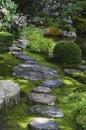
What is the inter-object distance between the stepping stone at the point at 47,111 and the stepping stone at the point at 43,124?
12.5 inches

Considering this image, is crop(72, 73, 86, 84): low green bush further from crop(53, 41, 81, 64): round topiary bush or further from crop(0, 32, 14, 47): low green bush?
crop(0, 32, 14, 47): low green bush

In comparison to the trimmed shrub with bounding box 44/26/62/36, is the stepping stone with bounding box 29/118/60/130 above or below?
above

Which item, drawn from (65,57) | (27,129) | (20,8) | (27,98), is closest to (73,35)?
(20,8)

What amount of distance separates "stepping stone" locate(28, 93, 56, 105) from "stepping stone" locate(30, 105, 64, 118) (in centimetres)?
21

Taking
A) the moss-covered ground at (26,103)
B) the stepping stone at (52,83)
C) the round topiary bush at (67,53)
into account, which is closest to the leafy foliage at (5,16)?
the round topiary bush at (67,53)

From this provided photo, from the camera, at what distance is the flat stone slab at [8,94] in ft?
21.1

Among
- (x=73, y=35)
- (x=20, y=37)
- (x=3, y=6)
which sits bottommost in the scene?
(x=73, y=35)

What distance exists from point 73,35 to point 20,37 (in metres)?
6.94

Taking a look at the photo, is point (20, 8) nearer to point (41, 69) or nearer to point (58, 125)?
point (41, 69)

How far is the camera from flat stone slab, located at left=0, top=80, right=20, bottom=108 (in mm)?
6430

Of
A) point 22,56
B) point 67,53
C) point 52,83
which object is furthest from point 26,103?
point 67,53

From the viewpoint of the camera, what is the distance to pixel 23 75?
884 centimetres

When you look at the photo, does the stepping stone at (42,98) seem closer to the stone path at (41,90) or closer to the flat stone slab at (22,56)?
the stone path at (41,90)

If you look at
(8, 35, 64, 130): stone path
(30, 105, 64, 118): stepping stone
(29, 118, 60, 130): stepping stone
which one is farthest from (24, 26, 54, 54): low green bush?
(29, 118, 60, 130): stepping stone
